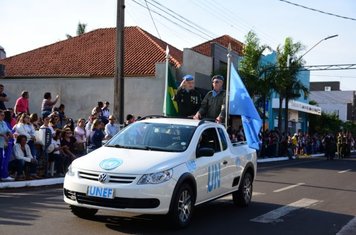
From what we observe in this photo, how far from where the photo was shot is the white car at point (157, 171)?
6859 mm

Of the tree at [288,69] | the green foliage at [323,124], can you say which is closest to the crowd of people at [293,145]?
the tree at [288,69]

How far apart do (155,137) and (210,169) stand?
3.38 feet

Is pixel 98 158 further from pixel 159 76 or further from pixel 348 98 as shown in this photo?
pixel 348 98

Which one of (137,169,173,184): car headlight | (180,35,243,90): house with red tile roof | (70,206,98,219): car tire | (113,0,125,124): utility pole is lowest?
(70,206,98,219): car tire

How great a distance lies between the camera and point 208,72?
3441cm

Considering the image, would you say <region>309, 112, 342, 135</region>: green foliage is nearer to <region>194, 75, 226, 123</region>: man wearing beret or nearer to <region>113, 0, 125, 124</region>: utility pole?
<region>113, 0, 125, 124</region>: utility pole

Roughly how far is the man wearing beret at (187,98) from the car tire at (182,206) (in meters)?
3.75

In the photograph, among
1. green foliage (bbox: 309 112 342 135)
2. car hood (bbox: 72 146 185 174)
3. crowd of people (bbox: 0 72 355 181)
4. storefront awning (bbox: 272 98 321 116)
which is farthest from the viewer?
green foliage (bbox: 309 112 342 135)

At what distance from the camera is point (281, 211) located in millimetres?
9812

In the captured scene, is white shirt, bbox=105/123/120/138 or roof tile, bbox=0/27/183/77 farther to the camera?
roof tile, bbox=0/27/183/77

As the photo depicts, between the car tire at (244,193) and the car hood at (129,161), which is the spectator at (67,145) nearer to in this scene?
the car tire at (244,193)

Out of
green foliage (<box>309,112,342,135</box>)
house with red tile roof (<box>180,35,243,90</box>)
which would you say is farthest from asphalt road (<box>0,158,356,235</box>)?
green foliage (<box>309,112,342,135</box>)

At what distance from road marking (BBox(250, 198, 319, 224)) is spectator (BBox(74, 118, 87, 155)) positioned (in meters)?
7.09

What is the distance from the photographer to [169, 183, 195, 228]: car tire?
7.13 metres
